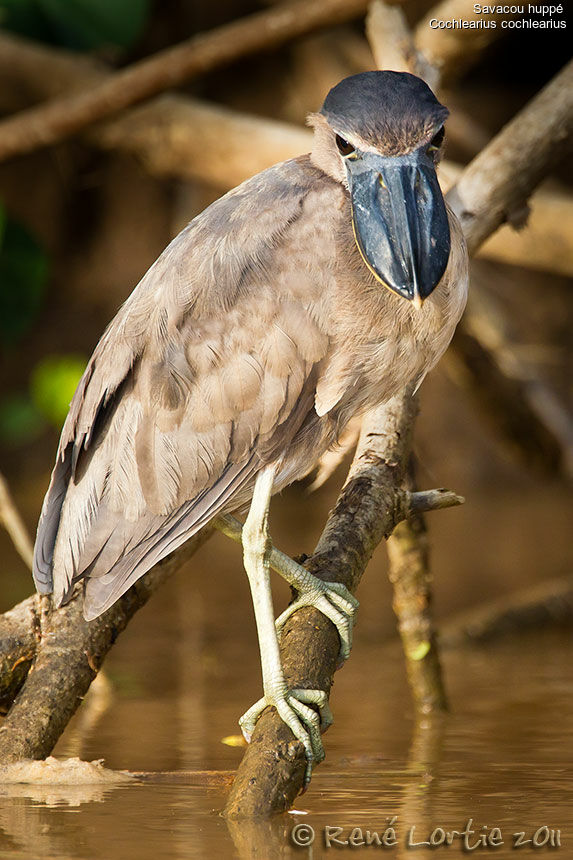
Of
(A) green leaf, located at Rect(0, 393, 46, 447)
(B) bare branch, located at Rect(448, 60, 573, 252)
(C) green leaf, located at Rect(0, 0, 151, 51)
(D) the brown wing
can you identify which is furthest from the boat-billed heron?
(A) green leaf, located at Rect(0, 393, 46, 447)

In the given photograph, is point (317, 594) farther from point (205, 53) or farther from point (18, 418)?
point (18, 418)

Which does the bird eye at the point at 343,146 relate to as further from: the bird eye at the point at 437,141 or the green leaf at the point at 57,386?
the green leaf at the point at 57,386

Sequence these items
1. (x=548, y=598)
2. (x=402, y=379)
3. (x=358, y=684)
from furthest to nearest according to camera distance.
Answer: (x=548, y=598), (x=358, y=684), (x=402, y=379)

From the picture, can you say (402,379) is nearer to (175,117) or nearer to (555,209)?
(555,209)

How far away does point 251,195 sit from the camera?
281 cm

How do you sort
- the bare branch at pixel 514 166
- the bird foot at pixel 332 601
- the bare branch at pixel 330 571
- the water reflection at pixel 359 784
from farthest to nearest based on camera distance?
the bare branch at pixel 514 166 → the bird foot at pixel 332 601 → the water reflection at pixel 359 784 → the bare branch at pixel 330 571

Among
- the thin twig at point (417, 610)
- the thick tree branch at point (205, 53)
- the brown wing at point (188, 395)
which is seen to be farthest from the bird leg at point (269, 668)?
the thick tree branch at point (205, 53)

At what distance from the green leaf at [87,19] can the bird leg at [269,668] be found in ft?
14.8

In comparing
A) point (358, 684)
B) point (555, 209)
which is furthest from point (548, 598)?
point (555, 209)

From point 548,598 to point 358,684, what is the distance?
3.74 feet

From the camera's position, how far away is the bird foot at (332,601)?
266cm

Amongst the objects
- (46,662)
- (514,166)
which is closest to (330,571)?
(46,662)

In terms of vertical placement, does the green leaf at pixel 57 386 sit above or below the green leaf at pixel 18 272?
below

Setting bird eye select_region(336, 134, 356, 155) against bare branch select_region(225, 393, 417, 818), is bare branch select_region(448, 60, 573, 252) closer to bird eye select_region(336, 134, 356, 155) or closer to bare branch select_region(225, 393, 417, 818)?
bare branch select_region(225, 393, 417, 818)
